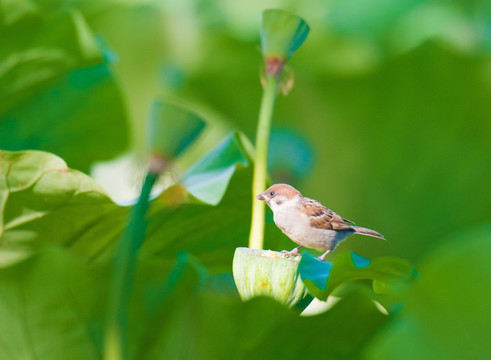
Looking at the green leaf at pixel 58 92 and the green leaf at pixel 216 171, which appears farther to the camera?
the green leaf at pixel 58 92

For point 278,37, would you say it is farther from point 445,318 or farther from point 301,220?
point 445,318

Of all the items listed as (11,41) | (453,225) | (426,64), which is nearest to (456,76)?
(426,64)

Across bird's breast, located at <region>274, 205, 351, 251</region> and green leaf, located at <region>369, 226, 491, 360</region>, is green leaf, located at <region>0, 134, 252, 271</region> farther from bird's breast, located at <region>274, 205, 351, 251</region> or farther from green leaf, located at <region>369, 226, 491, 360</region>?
green leaf, located at <region>369, 226, 491, 360</region>

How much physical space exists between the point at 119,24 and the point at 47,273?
2.06ft

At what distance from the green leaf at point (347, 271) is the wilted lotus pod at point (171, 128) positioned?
0.30ft

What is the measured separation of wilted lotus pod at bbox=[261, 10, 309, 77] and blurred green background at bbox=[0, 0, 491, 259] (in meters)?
0.29

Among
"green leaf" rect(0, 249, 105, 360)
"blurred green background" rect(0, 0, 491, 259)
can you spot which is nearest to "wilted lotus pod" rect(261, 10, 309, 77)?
"green leaf" rect(0, 249, 105, 360)

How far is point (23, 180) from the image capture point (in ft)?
1.41

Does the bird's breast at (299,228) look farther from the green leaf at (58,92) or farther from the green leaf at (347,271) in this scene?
the green leaf at (58,92)

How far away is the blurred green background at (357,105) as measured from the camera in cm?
68

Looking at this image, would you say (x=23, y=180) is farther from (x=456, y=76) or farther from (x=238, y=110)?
(x=456, y=76)

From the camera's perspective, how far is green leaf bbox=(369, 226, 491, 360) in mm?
236

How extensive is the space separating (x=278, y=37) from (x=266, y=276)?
16 cm

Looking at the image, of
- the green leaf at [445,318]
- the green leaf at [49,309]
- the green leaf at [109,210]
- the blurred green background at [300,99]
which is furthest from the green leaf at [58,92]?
the green leaf at [445,318]
